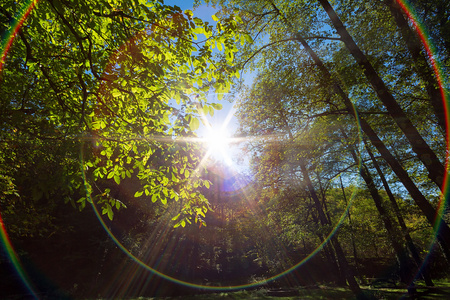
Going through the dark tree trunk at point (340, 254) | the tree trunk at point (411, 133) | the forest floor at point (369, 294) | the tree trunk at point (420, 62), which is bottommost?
the forest floor at point (369, 294)

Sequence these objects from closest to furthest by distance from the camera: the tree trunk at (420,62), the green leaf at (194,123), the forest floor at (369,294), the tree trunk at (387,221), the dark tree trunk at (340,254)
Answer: the green leaf at (194,123) → the tree trunk at (420,62) → the tree trunk at (387,221) → the dark tree trunk at (340,254) → the forest floor at (369,294)

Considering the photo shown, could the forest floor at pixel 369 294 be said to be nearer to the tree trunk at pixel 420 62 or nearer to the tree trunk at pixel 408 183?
the tree trunk at pixel 408 183

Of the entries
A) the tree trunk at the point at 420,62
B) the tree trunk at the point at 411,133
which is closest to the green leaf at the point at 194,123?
the tree trunk at the point at 411,133

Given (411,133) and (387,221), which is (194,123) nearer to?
(411,133)

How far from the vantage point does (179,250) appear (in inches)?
1040

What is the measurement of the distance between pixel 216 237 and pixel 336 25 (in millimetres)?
29206

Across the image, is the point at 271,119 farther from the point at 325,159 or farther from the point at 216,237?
the point at 216,237

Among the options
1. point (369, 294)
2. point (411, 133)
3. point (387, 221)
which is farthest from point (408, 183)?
point (369, 294)

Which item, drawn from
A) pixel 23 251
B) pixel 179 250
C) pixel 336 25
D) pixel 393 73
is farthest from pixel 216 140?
pixel 179 250

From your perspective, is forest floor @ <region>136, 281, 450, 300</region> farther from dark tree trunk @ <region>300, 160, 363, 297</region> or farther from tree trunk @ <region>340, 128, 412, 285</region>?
dark tree trunk @ <region>300, 160, 363, 297</region>

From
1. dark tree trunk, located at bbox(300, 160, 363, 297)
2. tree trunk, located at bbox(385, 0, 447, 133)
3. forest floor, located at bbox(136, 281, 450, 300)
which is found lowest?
forest floor, located at bbox(136, 281, 450, 300)

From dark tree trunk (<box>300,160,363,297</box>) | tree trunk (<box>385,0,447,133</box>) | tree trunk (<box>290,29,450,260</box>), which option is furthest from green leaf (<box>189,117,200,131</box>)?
dark tree trunk (<box>300,160,363,297</box>)

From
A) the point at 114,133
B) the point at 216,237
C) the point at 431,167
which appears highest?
the point at 431,167

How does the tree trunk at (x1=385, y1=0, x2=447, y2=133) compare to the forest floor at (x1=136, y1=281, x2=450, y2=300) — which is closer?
the tree trunk at (x1=385, y1=0, x2=447, y2=133)
